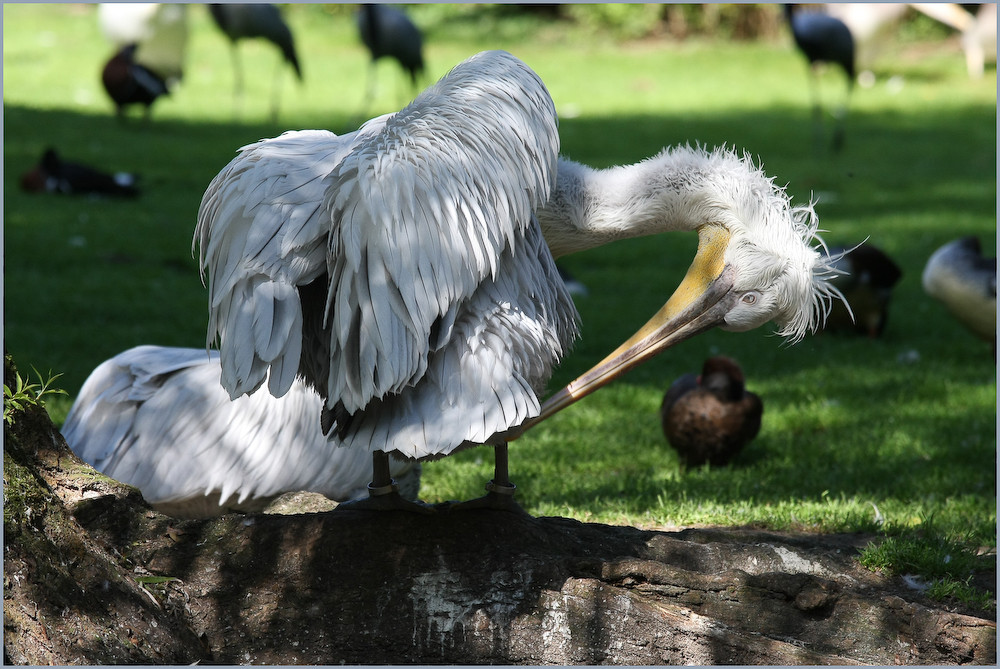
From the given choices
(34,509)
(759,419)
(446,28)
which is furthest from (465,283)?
(446,28)

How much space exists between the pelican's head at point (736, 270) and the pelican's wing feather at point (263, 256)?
926 millimetres

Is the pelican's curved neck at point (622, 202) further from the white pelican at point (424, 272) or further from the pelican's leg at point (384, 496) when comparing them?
the pelican's leg at point (384, 496)

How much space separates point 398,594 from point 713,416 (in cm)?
256

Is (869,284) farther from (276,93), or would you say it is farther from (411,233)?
(276,93)

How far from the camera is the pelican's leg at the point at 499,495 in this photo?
10.2 feet

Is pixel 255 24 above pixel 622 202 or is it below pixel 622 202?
above

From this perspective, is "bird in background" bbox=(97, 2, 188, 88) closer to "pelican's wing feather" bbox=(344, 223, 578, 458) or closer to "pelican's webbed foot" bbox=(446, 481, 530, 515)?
"pelican's webbed foot" bbox=(446, 481, 530, 515)

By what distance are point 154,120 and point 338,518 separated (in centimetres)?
1124

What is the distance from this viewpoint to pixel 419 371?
2.57 m

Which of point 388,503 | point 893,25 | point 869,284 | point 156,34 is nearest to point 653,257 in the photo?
point 869,284

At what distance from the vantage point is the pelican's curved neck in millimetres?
3389

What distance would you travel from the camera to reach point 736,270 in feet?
10.6

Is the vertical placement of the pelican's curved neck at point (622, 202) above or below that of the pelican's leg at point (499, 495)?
above

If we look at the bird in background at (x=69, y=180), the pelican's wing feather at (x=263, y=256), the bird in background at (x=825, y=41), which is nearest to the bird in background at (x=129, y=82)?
the bird in background at (x=69, y=180)
